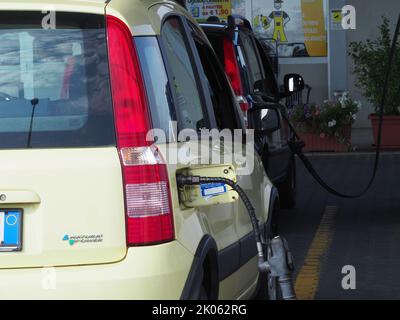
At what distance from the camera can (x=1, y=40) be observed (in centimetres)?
401

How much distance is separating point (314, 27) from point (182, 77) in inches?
567

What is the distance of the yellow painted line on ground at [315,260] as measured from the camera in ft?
23.1

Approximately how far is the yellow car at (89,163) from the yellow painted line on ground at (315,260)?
9.40 ft

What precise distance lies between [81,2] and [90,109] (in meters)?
0.43

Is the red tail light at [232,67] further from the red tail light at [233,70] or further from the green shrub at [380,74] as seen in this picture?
the green shrub at [380,74]

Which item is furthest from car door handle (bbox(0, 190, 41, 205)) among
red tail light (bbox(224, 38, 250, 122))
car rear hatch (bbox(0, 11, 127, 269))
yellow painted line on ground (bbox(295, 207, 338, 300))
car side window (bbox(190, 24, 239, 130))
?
red tail light (bbox(224, 38, 250, 122))

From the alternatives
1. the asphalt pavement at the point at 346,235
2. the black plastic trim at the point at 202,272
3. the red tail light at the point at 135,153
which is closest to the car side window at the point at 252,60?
the asphalt pavement at the point at 346,235

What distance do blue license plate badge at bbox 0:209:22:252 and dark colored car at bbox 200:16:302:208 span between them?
15.9 ft

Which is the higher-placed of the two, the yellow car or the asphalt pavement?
the yellow car

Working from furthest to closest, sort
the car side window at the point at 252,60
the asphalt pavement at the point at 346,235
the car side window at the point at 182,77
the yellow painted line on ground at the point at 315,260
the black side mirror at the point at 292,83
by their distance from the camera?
1. the black side mirror at the point at 292,83
2. the car side window at the point at 252,60
3. the asphalt pavement at the point at 346,235
4. the yellow painted line on ground at the point at 315,260
5. the car side window at the point at 182,77

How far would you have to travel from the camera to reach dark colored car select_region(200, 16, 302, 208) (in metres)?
9.05

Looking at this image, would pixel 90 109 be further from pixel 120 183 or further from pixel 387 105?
pixel 387 105

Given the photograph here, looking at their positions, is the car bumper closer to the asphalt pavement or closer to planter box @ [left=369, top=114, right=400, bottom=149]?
the asphalt pavement
